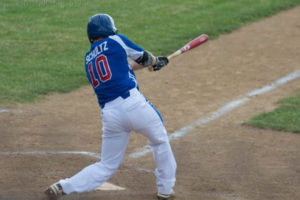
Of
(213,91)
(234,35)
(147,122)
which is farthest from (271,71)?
(147,122)

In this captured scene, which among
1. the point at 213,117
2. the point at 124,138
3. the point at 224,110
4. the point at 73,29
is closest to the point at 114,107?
the point at 124,138

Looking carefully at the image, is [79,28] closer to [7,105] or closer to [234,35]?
[234,35]

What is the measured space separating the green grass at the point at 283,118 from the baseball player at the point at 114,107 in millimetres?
2866

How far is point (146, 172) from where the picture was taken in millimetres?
7023

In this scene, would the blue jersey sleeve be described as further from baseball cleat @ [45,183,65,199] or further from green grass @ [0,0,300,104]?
green grass @ [0,0,300,104]

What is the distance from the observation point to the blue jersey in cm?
586

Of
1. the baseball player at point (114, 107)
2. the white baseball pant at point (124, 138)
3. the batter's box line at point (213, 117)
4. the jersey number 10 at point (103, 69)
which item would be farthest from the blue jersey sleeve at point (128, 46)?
the batter's box line at point (213, 117)

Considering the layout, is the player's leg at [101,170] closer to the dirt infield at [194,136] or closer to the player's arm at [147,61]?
the dirt infield at [194,136]

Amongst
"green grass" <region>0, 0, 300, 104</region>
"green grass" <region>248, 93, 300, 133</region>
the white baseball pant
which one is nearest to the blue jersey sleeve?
the white baseball pant

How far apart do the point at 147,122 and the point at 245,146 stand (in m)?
2.39

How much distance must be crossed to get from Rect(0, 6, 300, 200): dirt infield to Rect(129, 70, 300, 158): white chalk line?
10 cm

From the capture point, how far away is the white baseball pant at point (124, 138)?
19.3ft

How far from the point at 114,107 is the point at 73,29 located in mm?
8110

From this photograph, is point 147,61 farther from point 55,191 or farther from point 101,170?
point 55,191
